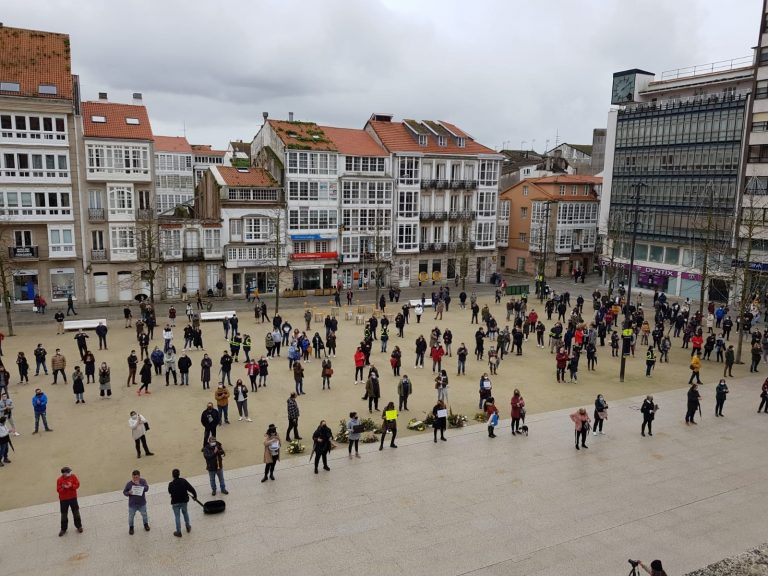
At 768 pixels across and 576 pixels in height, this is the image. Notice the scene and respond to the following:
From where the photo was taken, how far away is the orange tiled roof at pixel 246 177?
4556 cm

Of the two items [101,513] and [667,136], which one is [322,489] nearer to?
[101,513]

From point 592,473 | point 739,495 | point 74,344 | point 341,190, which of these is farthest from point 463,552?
point 341,190

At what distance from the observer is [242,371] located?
85.0ft

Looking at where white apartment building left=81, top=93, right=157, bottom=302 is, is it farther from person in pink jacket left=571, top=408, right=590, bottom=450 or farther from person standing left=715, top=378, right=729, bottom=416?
person standing left=715, top=378, right=729, bottom=416

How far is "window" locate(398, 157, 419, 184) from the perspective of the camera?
5147 centimetres

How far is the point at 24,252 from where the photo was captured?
126 feet

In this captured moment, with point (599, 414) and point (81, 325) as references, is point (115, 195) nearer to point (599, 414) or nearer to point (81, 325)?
point (81, 325)

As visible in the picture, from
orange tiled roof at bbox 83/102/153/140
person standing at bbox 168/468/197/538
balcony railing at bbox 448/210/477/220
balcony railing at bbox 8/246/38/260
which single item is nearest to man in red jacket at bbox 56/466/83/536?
person standing at bbox 168/468/197/538

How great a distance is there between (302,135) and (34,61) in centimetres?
1894

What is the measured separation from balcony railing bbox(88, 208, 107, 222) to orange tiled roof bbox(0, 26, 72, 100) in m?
7.24

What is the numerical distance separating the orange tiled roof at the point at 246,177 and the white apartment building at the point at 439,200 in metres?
10.8

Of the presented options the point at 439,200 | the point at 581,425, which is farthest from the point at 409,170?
the point at 581,425

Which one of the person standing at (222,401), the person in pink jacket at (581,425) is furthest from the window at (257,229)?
the person in pink jacket at (581,425)

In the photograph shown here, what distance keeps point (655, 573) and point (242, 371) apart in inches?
756
